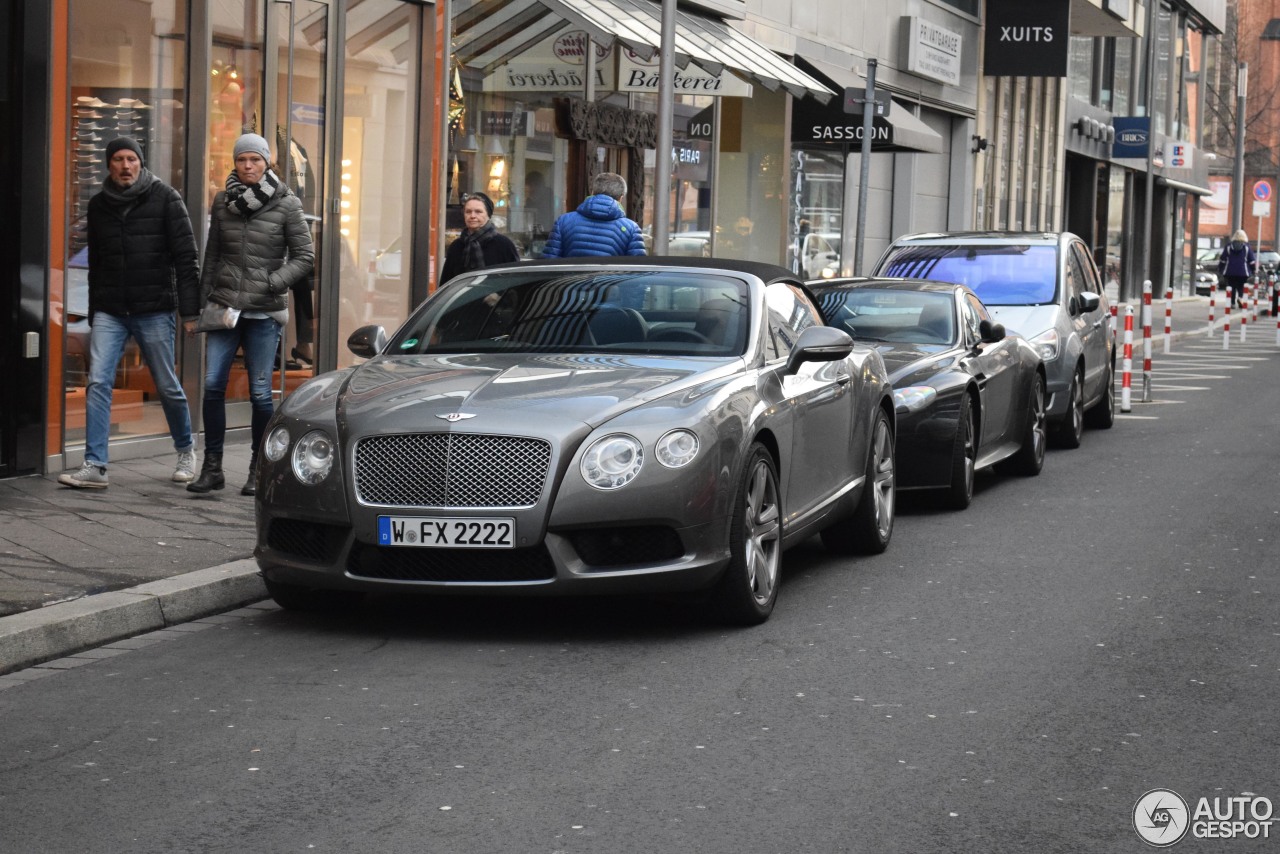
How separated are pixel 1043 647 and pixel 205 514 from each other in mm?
4440

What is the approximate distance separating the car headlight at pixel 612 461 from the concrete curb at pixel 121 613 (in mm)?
1776

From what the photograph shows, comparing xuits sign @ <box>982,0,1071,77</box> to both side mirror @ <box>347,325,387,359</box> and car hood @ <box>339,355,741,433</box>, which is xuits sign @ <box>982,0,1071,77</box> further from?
car hood @ <box>339,355,741,433</box>

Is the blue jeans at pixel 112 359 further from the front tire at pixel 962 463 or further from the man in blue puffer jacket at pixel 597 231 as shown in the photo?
the front tire at pixel 962 463

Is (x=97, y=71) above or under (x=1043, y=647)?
above

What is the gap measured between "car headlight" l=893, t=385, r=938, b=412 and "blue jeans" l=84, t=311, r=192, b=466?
402 cm

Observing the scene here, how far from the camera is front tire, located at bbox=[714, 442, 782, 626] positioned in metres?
7.35

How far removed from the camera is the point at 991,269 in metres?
15.8

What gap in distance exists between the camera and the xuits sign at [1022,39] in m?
34.8

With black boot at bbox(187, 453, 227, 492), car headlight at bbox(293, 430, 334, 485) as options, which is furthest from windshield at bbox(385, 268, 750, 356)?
black boot at bbox(187, 453, 227, 492)

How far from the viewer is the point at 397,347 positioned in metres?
8.52

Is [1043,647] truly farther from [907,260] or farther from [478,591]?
[907,260]

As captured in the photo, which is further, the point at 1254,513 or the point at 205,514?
the point at 1254,513

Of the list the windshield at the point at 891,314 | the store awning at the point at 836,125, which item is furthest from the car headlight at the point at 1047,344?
the store awning at the point at 836,125

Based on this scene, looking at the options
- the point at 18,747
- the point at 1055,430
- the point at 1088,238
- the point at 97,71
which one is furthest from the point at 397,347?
the point at 1088,238
